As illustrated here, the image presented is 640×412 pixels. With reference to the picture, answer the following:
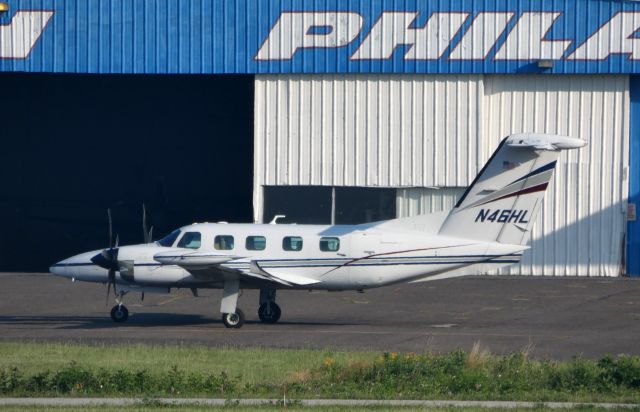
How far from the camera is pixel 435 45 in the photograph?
3722 cm

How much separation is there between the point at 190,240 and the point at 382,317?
215 inches

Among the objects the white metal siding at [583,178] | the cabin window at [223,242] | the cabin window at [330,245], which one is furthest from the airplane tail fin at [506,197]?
the white metal siding at [583,178]

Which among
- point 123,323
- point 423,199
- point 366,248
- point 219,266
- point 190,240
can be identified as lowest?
point 123,323

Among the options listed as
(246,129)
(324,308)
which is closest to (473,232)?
(324,308)

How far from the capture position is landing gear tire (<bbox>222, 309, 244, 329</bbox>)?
23656 mm

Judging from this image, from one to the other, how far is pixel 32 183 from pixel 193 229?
27748 millimetres

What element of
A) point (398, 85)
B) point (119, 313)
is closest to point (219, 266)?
point (119, 313)

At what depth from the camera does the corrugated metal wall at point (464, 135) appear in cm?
3722

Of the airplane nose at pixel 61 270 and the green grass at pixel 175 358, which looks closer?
the green grass at pixel 175 358

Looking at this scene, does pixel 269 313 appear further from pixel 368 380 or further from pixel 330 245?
pixel 368 380

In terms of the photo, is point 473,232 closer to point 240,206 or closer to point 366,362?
point 366,362

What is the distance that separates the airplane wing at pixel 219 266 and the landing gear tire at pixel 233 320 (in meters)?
0.86

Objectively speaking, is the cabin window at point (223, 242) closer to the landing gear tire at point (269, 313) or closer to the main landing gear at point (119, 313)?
the landing gear tire at point (269, 313)

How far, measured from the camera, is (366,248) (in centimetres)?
2394
